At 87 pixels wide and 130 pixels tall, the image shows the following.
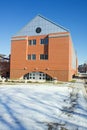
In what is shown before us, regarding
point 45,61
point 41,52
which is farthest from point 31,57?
point 45,61

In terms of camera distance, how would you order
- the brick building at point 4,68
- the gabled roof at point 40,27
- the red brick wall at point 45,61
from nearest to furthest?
1. the red brick wall at point 45,61
2. the gabled roof at point 40,27
3. the brick building at point 4,68

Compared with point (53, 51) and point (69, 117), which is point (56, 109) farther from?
point (53, 51)

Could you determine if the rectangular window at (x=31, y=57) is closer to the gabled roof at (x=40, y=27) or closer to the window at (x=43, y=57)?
the window at (x=43, y=57)

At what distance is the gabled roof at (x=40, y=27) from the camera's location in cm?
3794

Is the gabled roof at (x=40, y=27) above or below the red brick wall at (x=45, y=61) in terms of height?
above

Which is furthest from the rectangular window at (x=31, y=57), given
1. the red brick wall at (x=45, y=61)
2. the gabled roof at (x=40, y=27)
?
the gabled roof at (x=40, y=27)

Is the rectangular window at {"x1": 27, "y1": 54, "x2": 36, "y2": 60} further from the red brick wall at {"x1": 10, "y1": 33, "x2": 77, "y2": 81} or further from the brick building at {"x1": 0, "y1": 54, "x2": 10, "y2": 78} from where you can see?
the brick building at {"x1": 0, "y1": 54, "x2": 10, "y2": 78}

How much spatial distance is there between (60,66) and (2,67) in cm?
1589

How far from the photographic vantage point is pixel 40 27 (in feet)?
129

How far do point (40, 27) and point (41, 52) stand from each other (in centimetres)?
554

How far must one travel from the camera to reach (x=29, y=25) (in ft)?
132

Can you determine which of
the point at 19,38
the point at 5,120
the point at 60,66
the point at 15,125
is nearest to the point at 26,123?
the point at 15,125

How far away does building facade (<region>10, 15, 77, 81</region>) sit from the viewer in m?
36.7

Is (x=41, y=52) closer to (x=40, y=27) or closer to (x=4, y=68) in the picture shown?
(x=40, y=27)
